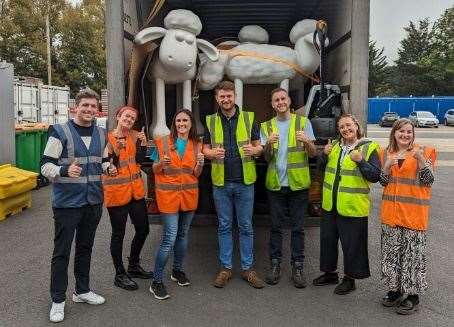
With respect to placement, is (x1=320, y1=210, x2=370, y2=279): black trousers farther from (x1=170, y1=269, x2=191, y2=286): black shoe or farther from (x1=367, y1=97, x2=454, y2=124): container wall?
(x1=367, y1=97, x2=454, y2=124): container wall

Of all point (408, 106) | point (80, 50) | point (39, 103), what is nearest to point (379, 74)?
point (408, 106)

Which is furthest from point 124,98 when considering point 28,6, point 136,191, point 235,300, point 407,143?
point 28,6

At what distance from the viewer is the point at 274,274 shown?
414 cm

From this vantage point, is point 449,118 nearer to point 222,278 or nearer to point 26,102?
point 26,102

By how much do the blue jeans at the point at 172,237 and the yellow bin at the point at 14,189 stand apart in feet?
11.5

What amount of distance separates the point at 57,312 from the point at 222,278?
4.29ft

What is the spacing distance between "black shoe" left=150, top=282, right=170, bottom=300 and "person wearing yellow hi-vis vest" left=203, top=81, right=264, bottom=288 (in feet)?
2.01

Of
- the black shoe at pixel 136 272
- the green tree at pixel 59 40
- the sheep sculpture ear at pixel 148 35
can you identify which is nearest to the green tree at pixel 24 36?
the green tree at pixel 59 40

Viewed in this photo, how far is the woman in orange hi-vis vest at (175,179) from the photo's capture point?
12.4 ft

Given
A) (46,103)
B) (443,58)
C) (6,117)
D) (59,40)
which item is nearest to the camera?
(6,117)

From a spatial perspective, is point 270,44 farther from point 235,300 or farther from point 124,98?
point 235,300

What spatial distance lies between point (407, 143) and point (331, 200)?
0.72 metres

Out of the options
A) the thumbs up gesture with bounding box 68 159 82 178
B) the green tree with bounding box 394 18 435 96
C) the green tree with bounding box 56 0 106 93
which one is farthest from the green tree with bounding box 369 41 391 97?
the thumbs up gesture with bounding box 68 159 82 178

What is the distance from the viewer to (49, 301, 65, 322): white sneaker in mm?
3416
